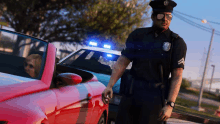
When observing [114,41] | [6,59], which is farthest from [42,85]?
[114,41]

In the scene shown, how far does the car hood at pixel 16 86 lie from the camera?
Answer: 2.55 metres

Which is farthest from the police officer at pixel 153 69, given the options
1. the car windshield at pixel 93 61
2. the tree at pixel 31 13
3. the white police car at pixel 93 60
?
the tree at pixel 31 13

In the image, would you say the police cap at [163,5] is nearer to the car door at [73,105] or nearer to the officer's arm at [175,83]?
the officer's arm at [175,83]

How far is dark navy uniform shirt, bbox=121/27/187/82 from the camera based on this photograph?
126 inches

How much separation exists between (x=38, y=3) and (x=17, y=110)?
2050 cm

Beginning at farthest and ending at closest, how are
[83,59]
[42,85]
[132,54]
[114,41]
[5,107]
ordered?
[114,41]
[83,59]
[132,54]
[42,85]
[5,107]

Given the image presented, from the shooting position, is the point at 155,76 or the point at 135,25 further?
the point at 135,25

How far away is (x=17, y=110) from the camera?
96.7 inches

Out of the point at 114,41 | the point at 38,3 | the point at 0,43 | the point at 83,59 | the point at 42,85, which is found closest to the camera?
the point at 42,85

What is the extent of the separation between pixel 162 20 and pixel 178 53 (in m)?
0.35

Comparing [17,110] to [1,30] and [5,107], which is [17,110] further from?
[1,30]

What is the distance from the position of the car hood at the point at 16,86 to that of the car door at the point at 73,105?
0.27 metres

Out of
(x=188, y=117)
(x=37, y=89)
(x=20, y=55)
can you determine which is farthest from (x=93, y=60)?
(x=188, y=117)

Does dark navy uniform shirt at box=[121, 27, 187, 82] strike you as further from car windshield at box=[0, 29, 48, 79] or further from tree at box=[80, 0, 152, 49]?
tree at box=[80, 0, 152, 49]
